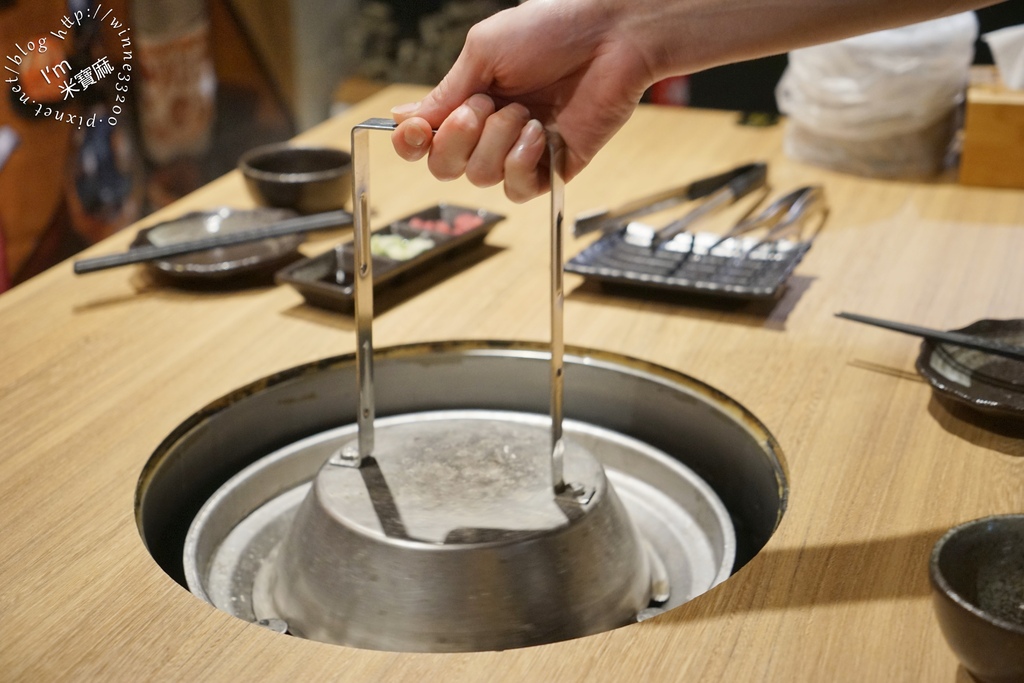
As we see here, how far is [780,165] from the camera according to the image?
8.41 ft

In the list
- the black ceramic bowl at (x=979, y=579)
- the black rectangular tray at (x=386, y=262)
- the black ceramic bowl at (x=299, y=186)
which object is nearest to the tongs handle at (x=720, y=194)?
the black rectangular tray at (x=386, y=262)

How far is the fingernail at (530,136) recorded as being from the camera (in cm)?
128

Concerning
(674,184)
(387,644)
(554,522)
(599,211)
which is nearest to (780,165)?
(674,184)

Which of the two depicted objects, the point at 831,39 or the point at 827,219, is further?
the point at 827,219

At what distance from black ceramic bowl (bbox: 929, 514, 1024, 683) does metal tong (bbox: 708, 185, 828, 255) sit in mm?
1036

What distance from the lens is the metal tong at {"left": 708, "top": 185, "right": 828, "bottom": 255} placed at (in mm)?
2037

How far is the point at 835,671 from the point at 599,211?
4.06 ft

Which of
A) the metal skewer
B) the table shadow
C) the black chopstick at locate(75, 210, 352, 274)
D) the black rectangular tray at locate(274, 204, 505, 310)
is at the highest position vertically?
the metal skewer

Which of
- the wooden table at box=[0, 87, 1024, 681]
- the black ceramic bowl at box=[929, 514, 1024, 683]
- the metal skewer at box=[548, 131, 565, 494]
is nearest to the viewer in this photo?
the black ceramic bowl at box=[929, 514, 1024, 683]

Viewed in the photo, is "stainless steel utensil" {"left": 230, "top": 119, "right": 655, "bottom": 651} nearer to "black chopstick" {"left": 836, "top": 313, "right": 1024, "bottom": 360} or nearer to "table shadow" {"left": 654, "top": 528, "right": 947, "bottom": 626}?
"table shadow" {"left": 654, "top": 528, "right": 947, "bottom": 626}

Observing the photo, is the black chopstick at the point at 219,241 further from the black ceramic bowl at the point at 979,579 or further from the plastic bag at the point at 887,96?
the black ceramic bowl at the point at 979,579

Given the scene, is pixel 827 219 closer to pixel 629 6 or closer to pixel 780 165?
pixel 780 165

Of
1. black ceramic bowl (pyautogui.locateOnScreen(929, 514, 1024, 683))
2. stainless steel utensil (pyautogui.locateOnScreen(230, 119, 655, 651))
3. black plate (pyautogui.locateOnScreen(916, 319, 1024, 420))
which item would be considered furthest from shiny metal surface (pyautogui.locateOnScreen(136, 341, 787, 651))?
black ceramic bowl (pyautogui.locateOnScreen(929, 514, 1024, 683))

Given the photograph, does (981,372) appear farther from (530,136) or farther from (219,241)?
(219,241)
